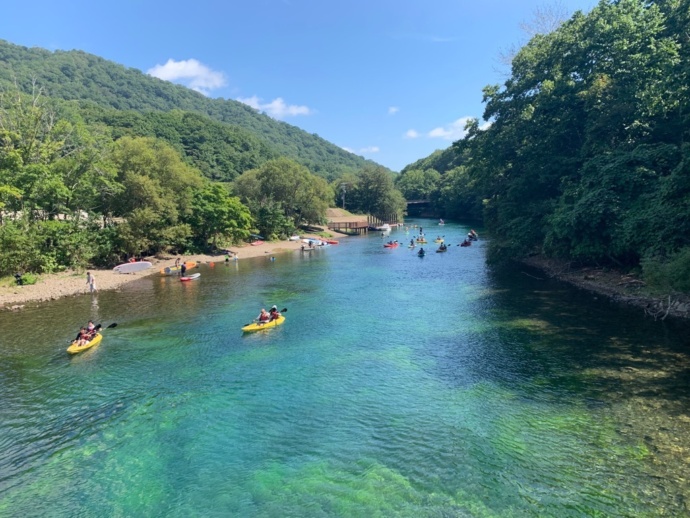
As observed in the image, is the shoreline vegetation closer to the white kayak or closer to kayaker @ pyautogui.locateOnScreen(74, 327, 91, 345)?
the white kayak

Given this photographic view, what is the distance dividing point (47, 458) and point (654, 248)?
3154cm

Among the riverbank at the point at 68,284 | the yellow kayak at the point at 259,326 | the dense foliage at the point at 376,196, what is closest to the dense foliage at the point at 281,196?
the riverbank at the point at 68,284

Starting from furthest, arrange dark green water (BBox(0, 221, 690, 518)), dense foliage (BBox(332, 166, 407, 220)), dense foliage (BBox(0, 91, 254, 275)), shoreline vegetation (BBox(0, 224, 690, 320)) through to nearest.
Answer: dense foliage (BBox(332, 166, 407, 220)), dense foliage (BBox(0, 91, 254, 275)), shoreline vegetation (BBox(0, 224, 690, 320)), dark green water (BBox(0, 221, 690, 518))

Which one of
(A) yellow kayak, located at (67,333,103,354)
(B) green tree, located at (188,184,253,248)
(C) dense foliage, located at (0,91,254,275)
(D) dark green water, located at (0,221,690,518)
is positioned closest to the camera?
(D) dark green water, located at (0,221,690,518)

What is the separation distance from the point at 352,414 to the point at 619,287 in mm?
24893

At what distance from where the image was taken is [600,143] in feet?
117

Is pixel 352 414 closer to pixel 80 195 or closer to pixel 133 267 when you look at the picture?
pixel 133 267

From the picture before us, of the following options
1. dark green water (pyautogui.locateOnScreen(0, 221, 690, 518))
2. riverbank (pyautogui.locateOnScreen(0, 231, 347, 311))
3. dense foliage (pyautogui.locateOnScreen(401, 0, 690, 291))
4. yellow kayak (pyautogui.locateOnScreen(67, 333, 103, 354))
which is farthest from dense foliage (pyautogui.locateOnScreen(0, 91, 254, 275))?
dense foliage (pyautogui.locateOnScreen(401, 0, 690, 291))

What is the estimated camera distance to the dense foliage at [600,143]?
1067 inches

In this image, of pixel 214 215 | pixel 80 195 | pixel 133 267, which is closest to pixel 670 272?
pixel 133 267

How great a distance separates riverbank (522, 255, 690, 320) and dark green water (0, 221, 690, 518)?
136 cm

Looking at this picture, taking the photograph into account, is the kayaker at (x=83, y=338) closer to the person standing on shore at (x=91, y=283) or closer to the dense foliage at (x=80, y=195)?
the person standing on shore at (x=91, y=283)

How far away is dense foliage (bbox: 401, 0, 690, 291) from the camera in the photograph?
27.1 metres

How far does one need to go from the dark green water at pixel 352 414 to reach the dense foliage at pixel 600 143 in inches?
216
